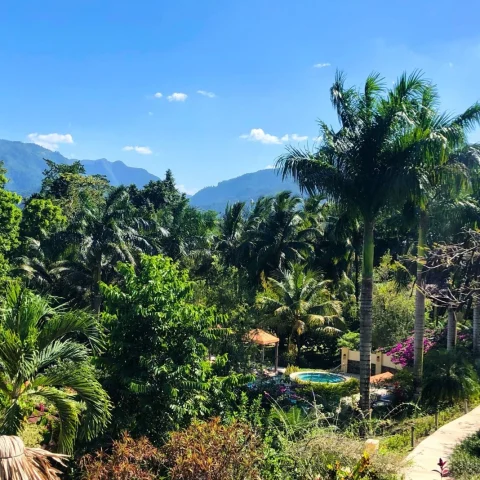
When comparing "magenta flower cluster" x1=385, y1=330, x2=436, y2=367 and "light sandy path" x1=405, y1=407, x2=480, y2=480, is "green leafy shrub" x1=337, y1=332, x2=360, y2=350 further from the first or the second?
"light sandy path" x1=405, y1=407, x2=480, y2=480

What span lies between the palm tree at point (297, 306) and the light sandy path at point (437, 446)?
11.1 meters

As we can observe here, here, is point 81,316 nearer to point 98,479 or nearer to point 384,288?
point 98,479

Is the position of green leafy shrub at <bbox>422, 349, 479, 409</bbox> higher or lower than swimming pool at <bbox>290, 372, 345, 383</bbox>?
higher

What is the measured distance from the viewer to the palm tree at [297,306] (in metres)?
23.7

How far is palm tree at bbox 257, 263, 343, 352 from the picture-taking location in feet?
77.7

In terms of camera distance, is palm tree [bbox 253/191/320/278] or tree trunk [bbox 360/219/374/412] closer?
tree trunk [bbox 360/219/374/412]

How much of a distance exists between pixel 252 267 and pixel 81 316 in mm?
21931

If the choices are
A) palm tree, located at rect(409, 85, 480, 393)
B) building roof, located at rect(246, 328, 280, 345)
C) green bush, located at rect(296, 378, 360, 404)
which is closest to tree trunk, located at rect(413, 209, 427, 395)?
palm tree, located at rect(409, 85, 480, 393)

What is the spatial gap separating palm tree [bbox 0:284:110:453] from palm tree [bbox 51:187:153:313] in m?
16.0

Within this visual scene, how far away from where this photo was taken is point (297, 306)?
23.7 meters

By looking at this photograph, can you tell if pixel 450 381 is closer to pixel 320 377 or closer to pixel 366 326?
pixel 366 326

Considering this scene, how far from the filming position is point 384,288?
2364 cm

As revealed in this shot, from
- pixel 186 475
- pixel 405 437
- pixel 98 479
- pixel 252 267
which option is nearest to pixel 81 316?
pixel 98 479

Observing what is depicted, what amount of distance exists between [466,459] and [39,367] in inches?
291
